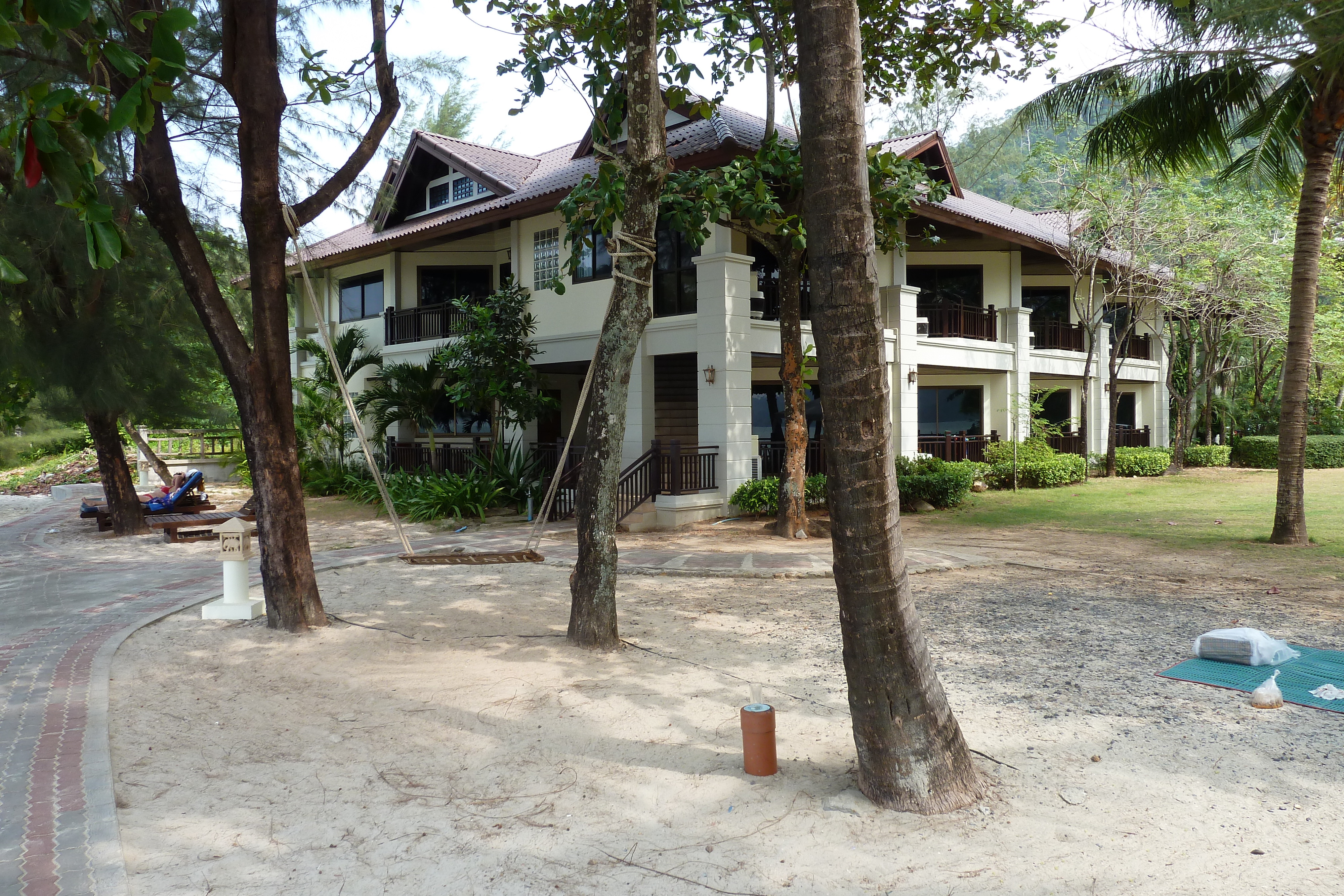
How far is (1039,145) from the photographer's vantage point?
20031 millimetres

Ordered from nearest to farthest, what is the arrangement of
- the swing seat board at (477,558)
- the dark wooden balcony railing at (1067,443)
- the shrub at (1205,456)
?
the swing seat board at (477,558) < the dark wooden balcony railing at (1067,443) < the shrub at (1205,456)

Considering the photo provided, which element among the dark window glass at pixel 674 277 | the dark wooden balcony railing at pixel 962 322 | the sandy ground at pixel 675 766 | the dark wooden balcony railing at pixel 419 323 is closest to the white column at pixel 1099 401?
the dark wooden balcony railing at pixel 962 322

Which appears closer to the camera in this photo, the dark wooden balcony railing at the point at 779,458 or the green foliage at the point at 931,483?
the green foliage at the point at 931,483

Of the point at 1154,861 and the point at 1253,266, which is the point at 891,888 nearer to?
the point at 1154,861

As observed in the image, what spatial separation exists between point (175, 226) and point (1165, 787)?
7.53m

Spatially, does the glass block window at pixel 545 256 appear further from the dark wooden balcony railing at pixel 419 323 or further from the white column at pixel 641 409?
the white column at pixel 641 409

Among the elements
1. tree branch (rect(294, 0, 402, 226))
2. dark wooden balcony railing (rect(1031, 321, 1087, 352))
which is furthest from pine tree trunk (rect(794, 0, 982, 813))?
dark wooden balcony railing (rect(1031, 321, 1087, 352))

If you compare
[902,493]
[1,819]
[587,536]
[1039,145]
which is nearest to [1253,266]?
[1039,145]

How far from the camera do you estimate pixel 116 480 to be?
45.2ft

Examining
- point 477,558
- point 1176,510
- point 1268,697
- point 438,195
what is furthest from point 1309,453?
point 477,558

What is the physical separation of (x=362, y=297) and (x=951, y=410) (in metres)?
15.1

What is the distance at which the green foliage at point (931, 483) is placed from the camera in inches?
619

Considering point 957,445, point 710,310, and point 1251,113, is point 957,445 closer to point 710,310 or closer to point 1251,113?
point 710,310

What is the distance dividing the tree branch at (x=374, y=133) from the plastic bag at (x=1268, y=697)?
7445 mm
